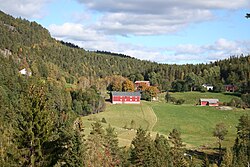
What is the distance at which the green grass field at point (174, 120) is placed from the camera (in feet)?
284

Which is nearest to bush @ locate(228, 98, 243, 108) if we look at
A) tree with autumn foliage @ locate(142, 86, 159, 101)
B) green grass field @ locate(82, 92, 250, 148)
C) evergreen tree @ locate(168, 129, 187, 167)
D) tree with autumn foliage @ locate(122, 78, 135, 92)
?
green grass field @ locate(82, 92, 250, 148)

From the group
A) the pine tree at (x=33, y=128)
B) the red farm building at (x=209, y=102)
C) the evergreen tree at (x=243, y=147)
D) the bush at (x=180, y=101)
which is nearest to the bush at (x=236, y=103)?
the red farm building at (x=209, y=102)

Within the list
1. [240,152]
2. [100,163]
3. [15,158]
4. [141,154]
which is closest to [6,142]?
[15,158]

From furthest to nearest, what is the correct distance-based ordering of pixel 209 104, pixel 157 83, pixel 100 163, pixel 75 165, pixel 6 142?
1. pixel 157 83
2. pixel 209 104
3. pixel 75 165
4. pixel 6 142
5. pixel 100 163

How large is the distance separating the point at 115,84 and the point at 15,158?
14951 cm

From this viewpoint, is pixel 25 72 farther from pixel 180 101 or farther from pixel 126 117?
pixel 180 101

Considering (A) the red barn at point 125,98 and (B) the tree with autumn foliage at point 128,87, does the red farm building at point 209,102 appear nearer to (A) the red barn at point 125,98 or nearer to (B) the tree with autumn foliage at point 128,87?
(A) the red barn at point 125,98

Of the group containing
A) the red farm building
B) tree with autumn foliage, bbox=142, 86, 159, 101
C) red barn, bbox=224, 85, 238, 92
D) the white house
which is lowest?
the red farm building

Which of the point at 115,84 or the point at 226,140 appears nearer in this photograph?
the point at 226,140

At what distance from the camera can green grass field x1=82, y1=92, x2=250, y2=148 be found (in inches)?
3405

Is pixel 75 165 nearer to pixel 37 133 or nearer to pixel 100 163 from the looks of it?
pixel 37 133

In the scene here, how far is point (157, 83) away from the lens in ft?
643

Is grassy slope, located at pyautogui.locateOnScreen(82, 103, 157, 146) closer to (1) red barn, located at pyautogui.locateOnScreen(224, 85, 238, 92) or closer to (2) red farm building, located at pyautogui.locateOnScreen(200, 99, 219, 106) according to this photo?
(2) red farm building, located at pyautogui.locateOnScreen(200, 99, 219, 106)

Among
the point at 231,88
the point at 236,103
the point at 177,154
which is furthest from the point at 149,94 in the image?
the point at 177,154
